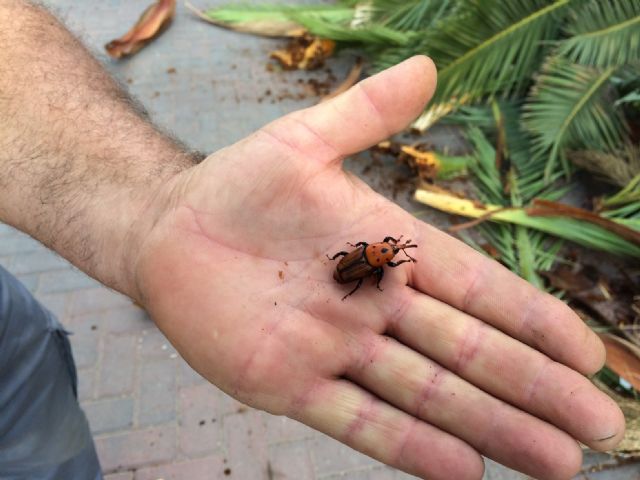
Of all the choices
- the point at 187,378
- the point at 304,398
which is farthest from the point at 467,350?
the point at 187,378

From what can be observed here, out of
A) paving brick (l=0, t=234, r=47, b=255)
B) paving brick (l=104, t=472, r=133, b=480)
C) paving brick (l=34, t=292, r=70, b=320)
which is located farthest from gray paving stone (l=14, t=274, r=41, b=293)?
paving brick (l=104, t=472, r=133, b=480)

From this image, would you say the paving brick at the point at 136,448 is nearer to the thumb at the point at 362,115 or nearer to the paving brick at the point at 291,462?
the paving brick at the point at 291,462

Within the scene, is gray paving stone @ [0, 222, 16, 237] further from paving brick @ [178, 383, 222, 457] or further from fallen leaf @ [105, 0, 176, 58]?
fallen leaf @ [105, 0, 176, 58]

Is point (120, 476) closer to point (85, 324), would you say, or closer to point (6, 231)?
point (85, 324)

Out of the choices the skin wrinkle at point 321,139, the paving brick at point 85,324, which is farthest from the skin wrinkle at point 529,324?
the paving brick at point 85,324

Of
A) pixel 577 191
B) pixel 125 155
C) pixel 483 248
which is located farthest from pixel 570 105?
pixel 125 155

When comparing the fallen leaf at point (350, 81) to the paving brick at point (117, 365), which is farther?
the fallen leaf at point (350, 81)
